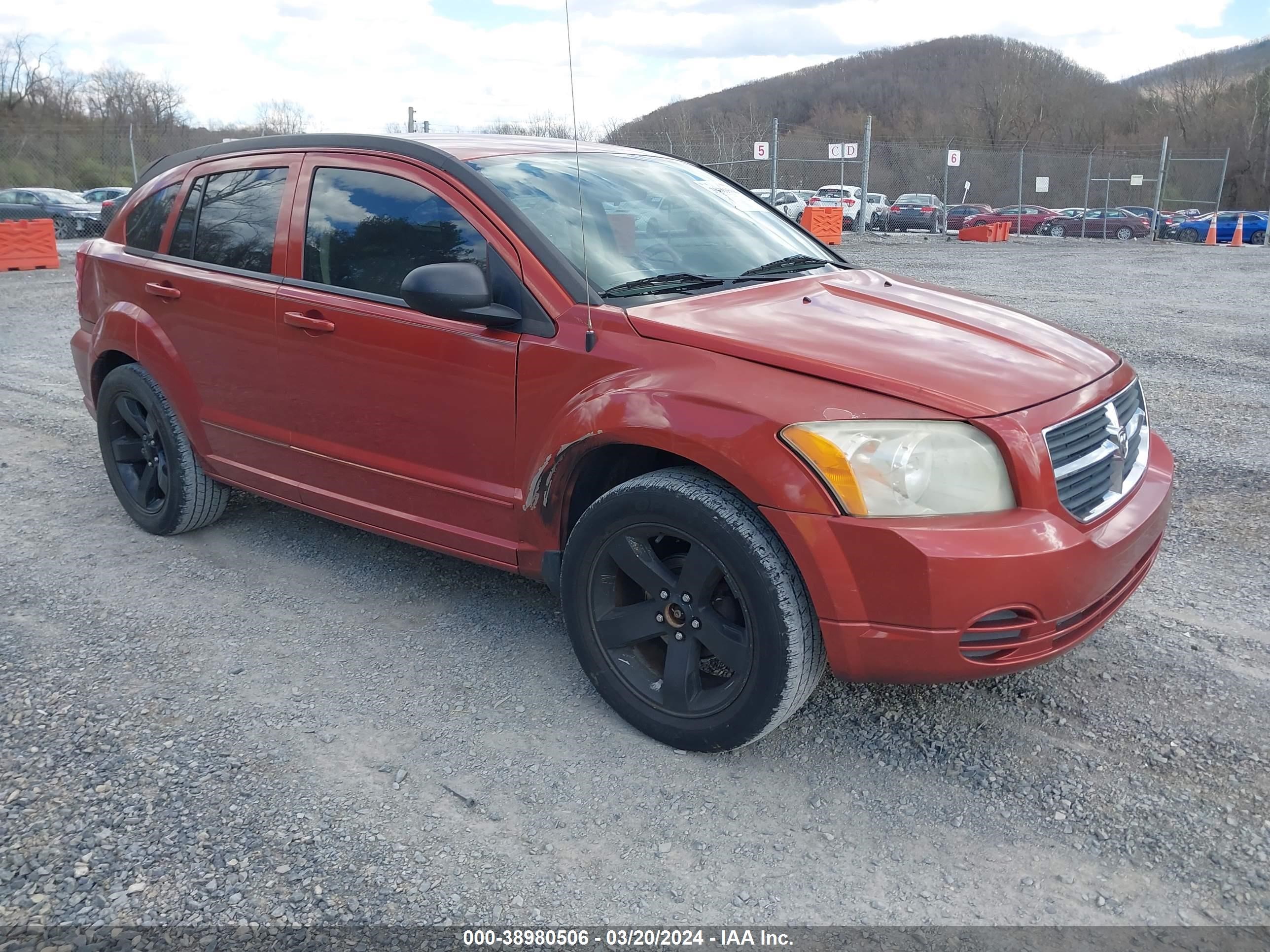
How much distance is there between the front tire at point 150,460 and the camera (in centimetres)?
445

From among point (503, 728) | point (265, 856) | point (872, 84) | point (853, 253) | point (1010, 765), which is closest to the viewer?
point (265, 856)

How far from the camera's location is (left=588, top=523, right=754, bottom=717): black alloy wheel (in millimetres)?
2768

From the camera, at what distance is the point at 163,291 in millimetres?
4316

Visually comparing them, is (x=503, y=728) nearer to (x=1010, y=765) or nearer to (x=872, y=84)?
(x=1010, y=765)

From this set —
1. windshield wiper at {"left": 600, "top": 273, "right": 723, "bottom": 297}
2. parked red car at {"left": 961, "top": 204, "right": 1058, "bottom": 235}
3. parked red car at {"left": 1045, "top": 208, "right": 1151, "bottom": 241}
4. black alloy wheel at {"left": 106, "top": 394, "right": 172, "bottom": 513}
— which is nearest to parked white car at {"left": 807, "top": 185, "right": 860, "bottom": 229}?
parked red car at {"left": 961, "top": 204, "right": 1058, "bottom": 235}

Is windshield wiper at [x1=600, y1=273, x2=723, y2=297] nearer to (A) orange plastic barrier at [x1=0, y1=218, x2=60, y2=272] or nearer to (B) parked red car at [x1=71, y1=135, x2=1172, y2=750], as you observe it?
(B) parked red car at [x1=71, y1=135, x2=1172, y2=750]

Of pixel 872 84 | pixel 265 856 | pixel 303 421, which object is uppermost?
pixel 872 84

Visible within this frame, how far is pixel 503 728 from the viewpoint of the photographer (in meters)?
3.10

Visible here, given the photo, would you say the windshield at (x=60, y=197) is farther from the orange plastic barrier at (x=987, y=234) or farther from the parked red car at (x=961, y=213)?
the parked red car at (x=961, y=213)

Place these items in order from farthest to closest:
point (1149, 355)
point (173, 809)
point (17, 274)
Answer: point (17, 274)
point (1149, 355)
point (173, 809)

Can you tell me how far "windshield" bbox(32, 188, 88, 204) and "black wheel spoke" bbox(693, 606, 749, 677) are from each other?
28756 millimetres

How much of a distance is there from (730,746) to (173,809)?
1512 millimetres

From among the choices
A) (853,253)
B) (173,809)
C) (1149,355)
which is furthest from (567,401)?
(853,253)

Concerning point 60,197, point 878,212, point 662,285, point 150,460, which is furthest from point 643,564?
point 878,212
